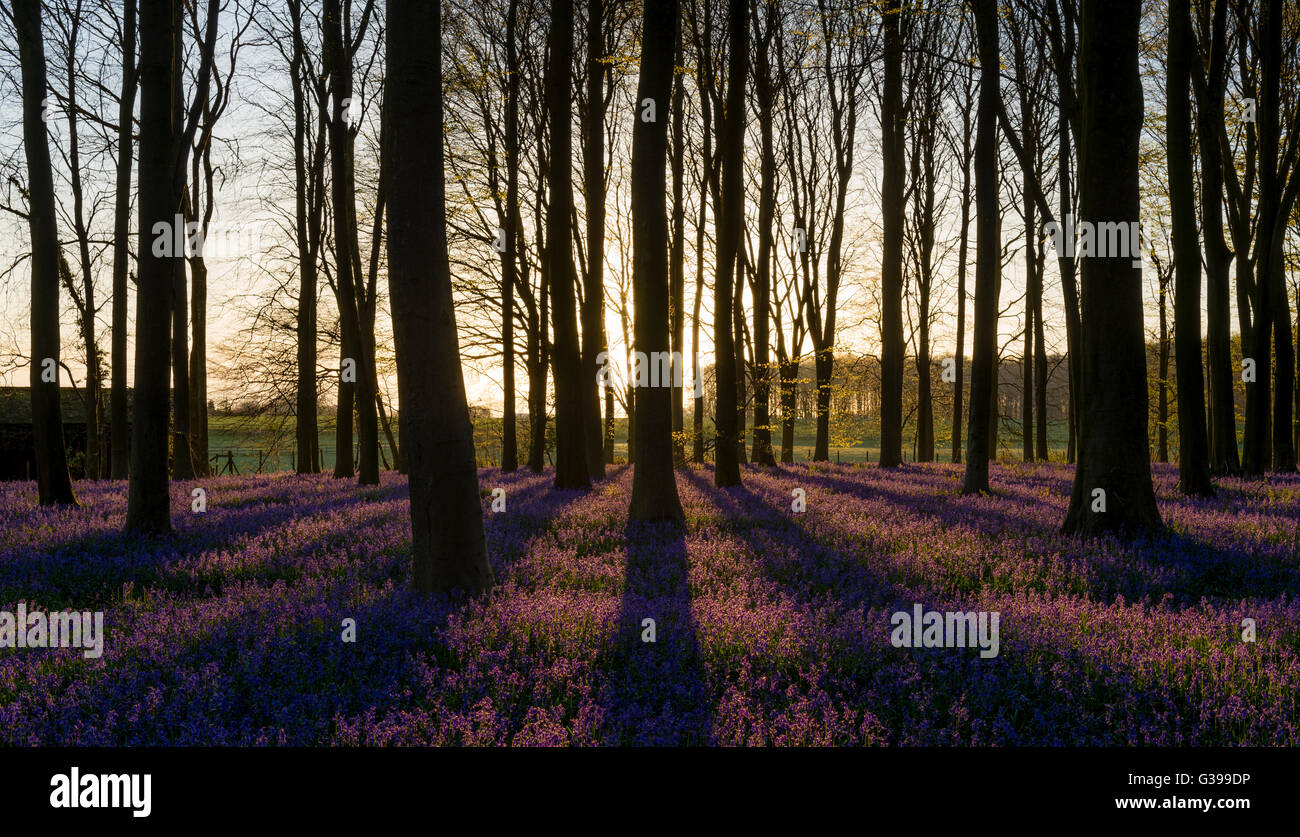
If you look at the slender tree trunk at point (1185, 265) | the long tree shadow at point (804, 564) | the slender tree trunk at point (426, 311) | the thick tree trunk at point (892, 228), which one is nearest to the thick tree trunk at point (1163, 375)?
the thick tree trunk at point (892, 228)

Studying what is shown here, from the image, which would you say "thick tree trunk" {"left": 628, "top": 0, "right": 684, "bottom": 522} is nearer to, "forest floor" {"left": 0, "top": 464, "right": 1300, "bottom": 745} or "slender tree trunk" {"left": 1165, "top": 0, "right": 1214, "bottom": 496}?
"forest floor" {"left": 0, "top": 464, "right": 1300, "bottom": 745}

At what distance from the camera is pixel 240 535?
8.94m

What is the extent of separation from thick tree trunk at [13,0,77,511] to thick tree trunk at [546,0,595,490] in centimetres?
849

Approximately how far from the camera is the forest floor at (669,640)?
11.2 ft

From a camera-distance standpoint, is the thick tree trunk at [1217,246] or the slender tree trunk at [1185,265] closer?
the slender tree trunk at [1185,265]

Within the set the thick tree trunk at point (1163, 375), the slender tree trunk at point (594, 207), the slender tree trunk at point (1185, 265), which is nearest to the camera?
the slender tree trunk at point (1185, 265)

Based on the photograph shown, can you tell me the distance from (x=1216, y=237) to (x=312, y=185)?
25.0 metres

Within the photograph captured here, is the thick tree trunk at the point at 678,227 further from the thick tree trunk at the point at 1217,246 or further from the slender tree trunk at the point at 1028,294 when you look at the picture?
the slender tree trunk at the point at 1028,294

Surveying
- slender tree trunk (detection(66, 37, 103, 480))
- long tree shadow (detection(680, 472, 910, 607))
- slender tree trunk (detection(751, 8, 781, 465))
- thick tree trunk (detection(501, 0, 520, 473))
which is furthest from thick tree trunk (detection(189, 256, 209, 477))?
long tree shadow (detection(680, 472, 910, 607))

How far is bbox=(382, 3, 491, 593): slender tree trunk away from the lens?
18.9ft

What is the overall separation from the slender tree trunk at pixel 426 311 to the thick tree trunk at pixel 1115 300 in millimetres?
7379
